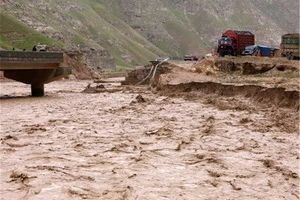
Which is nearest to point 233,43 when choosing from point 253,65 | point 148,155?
point 253,65

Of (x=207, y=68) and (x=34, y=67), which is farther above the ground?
(x=34, y=67)

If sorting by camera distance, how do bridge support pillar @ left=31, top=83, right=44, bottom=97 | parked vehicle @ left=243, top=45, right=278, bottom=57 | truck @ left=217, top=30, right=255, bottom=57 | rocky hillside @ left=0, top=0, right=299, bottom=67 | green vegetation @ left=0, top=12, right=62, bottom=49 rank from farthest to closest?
1. rocky hillside @ left=0, top=0, right=299, bottom=67
2. green vegetation @ left=0, top=12, right=62, bottom=49
3. truck @ left=217, top=30, right=255, bottom=57
4. parked vehicle @ left=243, top=45, right=278, bottom=57
5. bridge support pillar @ left=31, top=83, right=44, bottom=97

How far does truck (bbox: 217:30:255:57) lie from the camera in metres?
48.2

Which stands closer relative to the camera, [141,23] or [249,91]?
[249,91]

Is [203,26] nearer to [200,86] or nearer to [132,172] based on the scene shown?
[200,86]

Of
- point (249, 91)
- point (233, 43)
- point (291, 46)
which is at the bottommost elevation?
point (249, 91)

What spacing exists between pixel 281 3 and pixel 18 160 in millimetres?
188285

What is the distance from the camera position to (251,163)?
1209cm

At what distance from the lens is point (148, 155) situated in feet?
40.6

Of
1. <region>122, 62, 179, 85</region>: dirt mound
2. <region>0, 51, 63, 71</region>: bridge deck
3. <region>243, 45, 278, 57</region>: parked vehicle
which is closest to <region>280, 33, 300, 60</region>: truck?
<region>243, 45, 278, 57</region>: parked vehicle

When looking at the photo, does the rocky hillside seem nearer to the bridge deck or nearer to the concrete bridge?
the concrete bridge

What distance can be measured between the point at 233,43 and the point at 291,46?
6241 mm

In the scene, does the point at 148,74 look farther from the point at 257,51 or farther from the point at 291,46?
the point at 291,46

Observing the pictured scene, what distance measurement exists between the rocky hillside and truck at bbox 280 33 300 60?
139 feet
